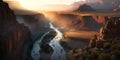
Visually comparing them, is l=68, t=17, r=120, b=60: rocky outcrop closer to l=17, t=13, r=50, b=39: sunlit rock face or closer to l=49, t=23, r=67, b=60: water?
l=49, t=23, r=67, b=60: water

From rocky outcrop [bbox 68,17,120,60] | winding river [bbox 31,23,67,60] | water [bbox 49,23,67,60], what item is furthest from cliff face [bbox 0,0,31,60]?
rocky outcrop [bbox 68,17,120,60]

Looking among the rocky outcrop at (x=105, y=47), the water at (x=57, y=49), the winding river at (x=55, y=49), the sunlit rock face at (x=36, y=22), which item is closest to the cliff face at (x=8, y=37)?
the winding river at (x=55, y=49)

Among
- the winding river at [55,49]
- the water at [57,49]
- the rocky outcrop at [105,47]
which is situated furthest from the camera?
the water at [57,49]

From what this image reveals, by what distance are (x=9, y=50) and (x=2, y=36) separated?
310 cm

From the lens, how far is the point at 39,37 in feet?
238

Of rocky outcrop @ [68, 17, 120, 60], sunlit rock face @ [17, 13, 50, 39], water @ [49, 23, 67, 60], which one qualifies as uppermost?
rocky outcrop @ [68, 17, 120, 60]

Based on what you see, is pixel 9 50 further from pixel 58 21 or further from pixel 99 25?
pixel 58 21

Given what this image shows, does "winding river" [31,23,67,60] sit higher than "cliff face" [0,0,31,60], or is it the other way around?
"cliff face" [0,0,31,60]

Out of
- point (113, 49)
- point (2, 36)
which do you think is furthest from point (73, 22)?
point (2, 36)

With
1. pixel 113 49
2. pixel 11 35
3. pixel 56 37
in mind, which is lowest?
pixel 56 37

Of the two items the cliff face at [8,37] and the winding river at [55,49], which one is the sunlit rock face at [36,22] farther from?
the cliff face at [8,37]

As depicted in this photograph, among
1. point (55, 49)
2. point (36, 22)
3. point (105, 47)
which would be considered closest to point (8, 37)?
point (105, 47)

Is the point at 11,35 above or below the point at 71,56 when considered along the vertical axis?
above

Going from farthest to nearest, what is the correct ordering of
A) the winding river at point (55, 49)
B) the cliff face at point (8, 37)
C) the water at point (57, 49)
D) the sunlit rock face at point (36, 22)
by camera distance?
1. the sunlit rock face at point (36, 22)
2. the water at point (57, 49)
3. the winding river at point (55, 49)
4. the cliff face at point (8, 37)
